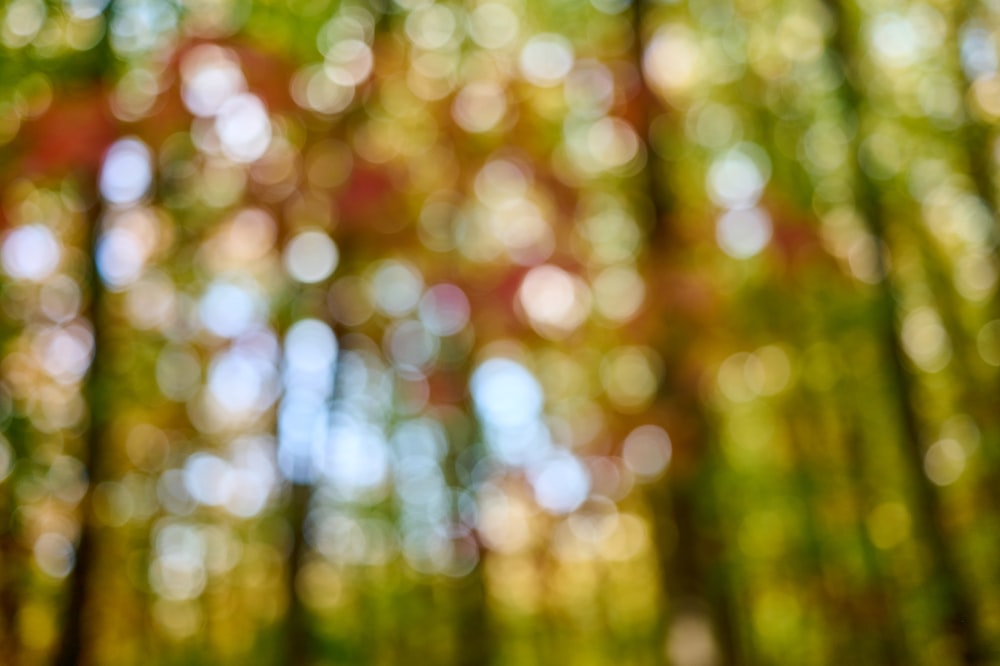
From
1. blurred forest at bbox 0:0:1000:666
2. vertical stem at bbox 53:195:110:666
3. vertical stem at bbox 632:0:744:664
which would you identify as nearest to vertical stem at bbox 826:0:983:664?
blurred forest at bbox 0:0:1000:666

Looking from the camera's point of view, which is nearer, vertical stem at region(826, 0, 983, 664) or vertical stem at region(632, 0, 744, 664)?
vertical stem at region(632, 0, 744, 664)

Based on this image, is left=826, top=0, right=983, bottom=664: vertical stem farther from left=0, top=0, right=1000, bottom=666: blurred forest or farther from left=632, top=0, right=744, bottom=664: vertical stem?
left=632, top=0, right=744, bottom=664: vertical stem

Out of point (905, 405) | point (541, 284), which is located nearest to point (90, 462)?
point (541, 284)

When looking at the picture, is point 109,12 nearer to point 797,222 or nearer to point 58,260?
point 58,260

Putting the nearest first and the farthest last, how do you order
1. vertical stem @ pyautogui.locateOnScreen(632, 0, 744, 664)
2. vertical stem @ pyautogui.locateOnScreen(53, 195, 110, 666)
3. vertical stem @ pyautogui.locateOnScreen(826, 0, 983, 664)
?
vertical stem @ pyautogui.locateOnScreen(53, 195, 110, 666), vertical stem @ pyautogui.locateOnScreen(632, 0, 744, 664), vertical stem @ pyautogui.locateOnScreen(826, 0, 983, 664)

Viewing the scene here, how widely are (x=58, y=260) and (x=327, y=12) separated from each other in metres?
2.13

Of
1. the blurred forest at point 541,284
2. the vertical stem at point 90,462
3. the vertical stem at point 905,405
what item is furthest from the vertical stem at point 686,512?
the vertical stem at point 90,462

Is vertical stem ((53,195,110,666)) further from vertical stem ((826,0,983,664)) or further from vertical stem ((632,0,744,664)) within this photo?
vertical stem ((826,0,983,664))

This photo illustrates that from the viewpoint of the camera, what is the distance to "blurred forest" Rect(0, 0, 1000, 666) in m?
3.82

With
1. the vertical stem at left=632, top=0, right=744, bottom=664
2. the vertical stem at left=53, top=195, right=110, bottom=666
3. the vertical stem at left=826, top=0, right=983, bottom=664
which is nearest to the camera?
the vertical stem at left=53, top=195, right=110, bottom=666

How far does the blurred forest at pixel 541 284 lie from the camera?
3824mm

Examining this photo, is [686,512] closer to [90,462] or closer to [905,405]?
[905,405]

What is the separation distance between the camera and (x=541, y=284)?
4086 millimetres

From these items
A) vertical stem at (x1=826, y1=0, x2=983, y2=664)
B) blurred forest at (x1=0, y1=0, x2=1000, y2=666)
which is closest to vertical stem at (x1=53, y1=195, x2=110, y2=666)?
blurred forest at (x1=0, y1=0, x2=1000, y2=666)
